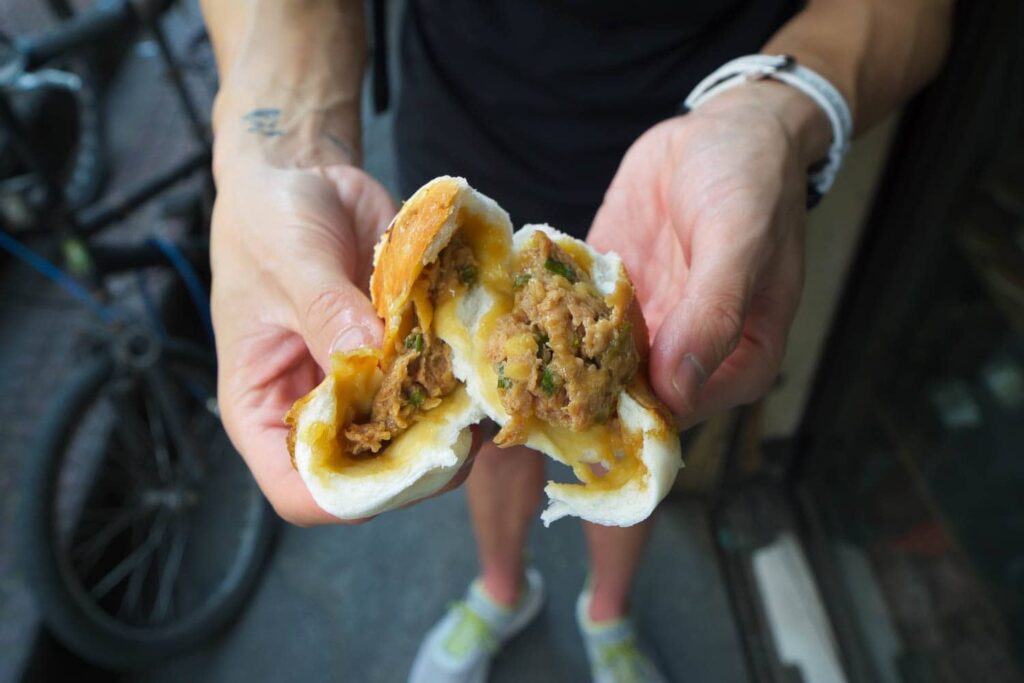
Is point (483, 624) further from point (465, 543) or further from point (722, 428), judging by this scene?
point (722, 428)

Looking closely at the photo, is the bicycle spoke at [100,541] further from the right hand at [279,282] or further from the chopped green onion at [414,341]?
the chopped green onion at [414,341]

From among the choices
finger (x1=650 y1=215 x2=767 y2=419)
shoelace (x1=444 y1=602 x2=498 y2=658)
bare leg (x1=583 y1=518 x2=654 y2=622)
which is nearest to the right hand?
finger (x1=650 y1=215 x2=767 y2=419)

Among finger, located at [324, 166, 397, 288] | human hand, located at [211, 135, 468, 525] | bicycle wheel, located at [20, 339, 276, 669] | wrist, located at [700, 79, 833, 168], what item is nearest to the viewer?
human hand, located at [211, 135, 468, 525]

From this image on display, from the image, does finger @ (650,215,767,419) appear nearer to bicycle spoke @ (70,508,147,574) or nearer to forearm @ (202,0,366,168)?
forearm @ (202,0,366,168)

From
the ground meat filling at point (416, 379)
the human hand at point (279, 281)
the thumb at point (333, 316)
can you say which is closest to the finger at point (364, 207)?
the human hand at point (279, 281)

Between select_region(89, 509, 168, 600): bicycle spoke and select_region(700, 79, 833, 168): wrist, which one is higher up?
select_region(700, 79, 833, 168): wrist

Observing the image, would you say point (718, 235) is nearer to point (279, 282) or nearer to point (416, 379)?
point (416, 379)
